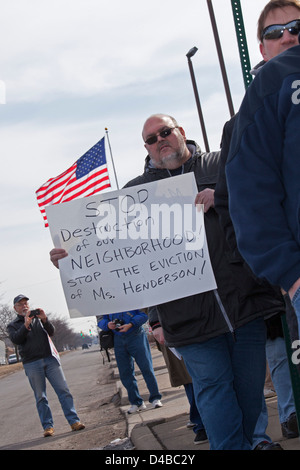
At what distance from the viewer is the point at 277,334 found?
4.89m

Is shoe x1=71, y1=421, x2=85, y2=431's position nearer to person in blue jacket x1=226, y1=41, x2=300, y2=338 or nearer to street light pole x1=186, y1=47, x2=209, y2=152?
person in blue jacket x1=226, y1=41, x2=300, y2=338

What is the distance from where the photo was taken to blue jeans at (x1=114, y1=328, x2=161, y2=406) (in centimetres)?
888

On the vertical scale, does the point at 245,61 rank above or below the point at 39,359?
above

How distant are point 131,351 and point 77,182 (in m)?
4.60

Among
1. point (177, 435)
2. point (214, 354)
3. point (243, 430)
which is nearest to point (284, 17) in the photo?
point (214, 354)

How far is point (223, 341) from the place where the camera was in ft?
11.7

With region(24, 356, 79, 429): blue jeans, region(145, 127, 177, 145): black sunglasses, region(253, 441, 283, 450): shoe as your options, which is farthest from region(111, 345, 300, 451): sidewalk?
region(145, 127, 177, 145): black sunglasses

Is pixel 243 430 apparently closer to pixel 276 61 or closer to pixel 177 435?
pixel 276 61

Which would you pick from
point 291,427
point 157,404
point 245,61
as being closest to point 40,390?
point 157,404

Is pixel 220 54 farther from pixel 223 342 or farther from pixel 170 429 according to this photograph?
pixel 223 342

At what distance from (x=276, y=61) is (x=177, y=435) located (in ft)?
14.6

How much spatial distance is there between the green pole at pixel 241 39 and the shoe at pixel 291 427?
230 cm

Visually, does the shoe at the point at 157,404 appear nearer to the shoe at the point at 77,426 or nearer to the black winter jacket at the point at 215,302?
the shoe at the point at 77,426

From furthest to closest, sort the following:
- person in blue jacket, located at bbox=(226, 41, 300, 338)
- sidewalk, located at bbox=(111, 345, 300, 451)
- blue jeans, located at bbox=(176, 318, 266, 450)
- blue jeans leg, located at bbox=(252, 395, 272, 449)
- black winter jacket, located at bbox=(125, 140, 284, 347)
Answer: sidewalk, located at bbox=(111, 345, 300, 451) → blue jeans leg, located at bbox=(252, 395, 272, 449) → black winter jacket, located at bbox=(125, 140, 284, 347) → blue jeans, located at bbox=(176, 318, 266, 450) → person in blue jacket, located at bbox=(226, 41, 300, 338)
